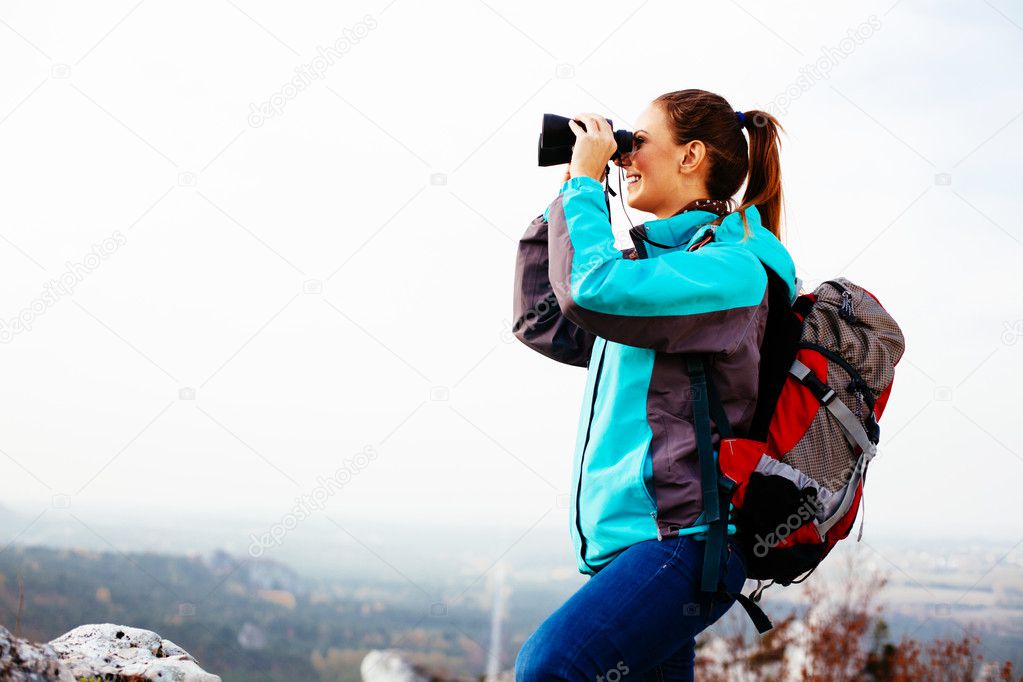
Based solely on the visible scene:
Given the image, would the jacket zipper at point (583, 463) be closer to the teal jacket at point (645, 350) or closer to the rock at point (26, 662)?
the teal jacket at point (645, 350)

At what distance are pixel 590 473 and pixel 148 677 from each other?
1373 millimetres

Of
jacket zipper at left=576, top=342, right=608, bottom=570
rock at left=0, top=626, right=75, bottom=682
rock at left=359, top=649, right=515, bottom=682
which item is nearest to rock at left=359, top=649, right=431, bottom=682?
rock at left=359, top=649, right=515, bottom=682

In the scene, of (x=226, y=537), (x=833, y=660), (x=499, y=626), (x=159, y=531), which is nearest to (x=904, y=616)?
(x=833, y=660)

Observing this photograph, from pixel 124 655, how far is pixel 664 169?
1.91 metres

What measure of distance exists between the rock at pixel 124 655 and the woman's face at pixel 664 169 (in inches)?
65.0

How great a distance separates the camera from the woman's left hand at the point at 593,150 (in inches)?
66.7

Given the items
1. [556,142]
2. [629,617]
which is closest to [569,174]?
[556,142]

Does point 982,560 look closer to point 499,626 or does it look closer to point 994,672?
point 994,672

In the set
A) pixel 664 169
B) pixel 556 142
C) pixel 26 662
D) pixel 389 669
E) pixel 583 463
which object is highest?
pixel 664 169

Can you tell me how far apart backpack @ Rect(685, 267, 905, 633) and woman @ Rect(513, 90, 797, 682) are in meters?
0.03

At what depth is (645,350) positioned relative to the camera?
5.11ft

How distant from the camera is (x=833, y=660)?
530 centimetres

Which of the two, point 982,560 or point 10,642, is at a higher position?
point 982,560

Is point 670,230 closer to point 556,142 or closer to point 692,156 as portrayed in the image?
point 692,156
